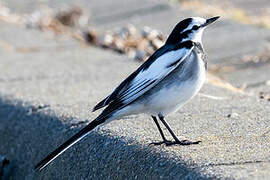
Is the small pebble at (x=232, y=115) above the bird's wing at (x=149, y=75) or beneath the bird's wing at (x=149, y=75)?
beneath

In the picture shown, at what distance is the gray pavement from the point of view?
4488 mm

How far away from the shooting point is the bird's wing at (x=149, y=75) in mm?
4883

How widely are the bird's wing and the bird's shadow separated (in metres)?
0.30

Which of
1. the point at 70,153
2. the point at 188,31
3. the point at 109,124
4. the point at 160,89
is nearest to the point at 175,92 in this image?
the point at 160,89

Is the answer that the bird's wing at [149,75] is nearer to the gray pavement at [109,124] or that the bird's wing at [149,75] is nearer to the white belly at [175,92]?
the white belly at [175,92]

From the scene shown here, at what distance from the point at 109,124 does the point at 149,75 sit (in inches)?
30.8

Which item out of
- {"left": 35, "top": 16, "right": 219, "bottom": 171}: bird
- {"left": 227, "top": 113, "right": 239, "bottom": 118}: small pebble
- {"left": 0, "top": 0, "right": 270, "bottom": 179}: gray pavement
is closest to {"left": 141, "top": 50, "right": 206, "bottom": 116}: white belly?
{"left": 35, "top": 16, "right": 219, "bottom": 171}: bird

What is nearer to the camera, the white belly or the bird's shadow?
the bird's shadow

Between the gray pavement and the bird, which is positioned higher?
the bird

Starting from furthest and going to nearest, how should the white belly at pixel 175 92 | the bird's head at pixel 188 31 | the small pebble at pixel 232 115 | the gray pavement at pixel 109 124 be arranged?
1. the small pebble at pixel 232 115
2. the bird's head at pixel 188 31
3. the white belly at pixel 175 92
4. the gray pavement at pixel 109 124

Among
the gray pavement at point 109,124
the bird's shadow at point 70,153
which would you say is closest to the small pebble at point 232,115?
the gray pavement at point 109,124

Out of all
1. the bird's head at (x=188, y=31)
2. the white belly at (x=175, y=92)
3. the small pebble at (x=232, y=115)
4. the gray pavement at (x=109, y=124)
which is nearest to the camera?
the gray pavement at (x=109, y=124)

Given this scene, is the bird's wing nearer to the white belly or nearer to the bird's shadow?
the white belly

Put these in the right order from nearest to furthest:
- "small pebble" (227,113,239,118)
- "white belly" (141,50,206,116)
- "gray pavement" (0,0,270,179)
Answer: "gray pavement" (0,0,270,179) < "white belly" (141,50,206,116) < "small pebble" (227,113,239,118)
